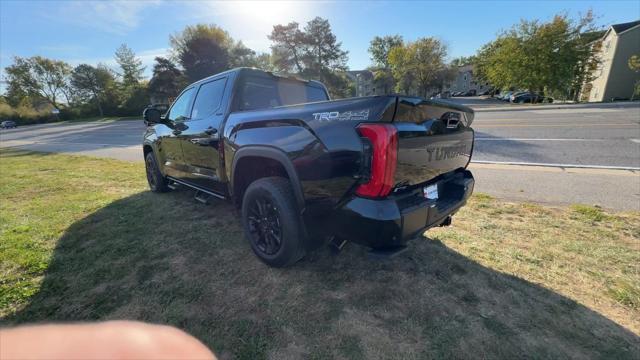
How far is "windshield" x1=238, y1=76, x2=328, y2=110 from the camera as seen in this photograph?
3160 mm

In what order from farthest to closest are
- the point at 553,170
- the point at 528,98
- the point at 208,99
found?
the point at 528,98 < the point at 553,170 < the point at 208,99

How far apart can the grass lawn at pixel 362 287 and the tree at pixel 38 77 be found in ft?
262

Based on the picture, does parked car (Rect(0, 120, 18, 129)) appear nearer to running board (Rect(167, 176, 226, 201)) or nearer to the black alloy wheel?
running board (Rect(167, 176, 226, 201))

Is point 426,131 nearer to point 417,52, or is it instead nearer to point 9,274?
point 9,274

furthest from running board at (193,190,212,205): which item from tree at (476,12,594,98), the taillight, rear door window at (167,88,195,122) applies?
tree at (476,12,594,98)

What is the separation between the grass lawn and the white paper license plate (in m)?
0.79

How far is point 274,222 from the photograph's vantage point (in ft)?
8.55

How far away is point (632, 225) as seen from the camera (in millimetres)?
3273

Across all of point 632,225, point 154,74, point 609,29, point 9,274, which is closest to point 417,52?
point 609,29

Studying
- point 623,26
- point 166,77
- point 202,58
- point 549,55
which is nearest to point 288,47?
point 202,58

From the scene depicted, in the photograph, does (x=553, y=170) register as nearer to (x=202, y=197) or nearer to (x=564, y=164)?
(x=564, y=164)

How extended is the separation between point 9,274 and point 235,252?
2.18m

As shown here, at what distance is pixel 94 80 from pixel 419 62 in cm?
6011

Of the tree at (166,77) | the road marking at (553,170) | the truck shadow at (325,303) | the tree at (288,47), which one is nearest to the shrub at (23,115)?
the tree at (166,77)
